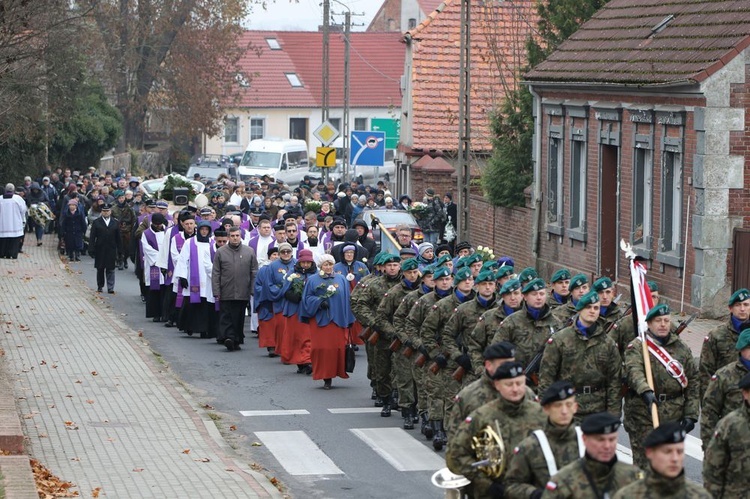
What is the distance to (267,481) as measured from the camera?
1284 cm

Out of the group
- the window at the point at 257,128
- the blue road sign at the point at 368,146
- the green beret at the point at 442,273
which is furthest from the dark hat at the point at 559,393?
the window at the point at 257,128

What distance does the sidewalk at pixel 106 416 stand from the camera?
41.0 feet

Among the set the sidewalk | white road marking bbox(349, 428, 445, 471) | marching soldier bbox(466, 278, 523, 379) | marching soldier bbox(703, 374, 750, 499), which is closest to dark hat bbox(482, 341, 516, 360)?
marching soldier bbox(703, 374, 750, 499)

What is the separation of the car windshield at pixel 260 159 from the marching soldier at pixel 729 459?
51482 mm

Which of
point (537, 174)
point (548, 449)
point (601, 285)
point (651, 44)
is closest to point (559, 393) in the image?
point (548, 449)

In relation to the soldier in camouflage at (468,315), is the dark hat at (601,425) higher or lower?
higher

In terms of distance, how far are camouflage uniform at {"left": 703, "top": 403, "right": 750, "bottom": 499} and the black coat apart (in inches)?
789

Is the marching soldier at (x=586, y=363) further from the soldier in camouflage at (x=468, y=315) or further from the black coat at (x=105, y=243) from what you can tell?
the black coat at (x=105, y=243)

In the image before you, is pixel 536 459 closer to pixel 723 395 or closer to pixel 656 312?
pixel 723 395

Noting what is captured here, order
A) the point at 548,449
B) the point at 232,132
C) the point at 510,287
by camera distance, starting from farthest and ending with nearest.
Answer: the point at 232,132, the point at 510,287, the point at 548,449

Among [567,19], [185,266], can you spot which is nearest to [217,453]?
[185,266]

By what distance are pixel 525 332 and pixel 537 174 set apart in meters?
18.5

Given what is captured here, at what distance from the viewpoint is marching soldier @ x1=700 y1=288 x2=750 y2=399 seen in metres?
12.3

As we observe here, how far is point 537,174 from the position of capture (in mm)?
31328
